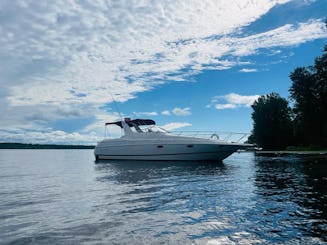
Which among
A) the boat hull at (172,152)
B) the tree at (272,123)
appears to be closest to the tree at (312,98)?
the tree at (272,123)

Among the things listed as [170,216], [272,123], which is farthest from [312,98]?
[170,216]

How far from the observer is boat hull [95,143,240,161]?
37844 mm

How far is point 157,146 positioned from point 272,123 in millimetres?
55970

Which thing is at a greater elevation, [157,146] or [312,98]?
[312,98]

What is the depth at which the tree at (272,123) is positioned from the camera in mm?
88500

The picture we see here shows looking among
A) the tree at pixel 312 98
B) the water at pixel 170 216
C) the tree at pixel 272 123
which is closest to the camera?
the water at pixel 170 216

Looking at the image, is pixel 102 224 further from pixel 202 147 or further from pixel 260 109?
pixel 260 109

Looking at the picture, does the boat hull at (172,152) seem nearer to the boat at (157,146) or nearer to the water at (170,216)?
the boat at (157,146)

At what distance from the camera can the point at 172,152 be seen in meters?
40.7

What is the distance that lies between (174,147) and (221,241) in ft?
106

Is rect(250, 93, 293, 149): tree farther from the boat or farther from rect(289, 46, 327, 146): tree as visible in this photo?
the boat

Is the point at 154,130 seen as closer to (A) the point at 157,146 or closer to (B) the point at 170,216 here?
(A) the point at 157,146

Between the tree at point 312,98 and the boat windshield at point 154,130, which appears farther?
the tree at point 312,98

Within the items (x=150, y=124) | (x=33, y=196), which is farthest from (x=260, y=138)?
(x=33, y=196)
